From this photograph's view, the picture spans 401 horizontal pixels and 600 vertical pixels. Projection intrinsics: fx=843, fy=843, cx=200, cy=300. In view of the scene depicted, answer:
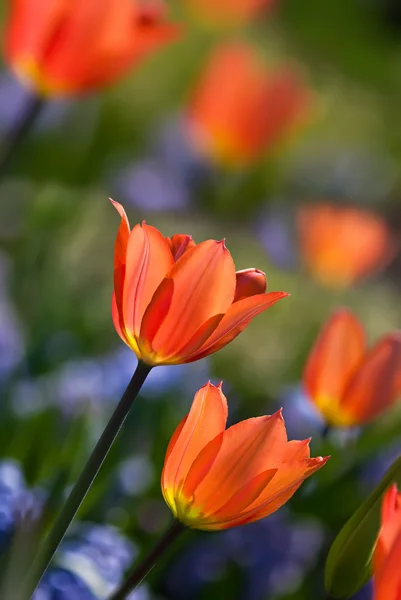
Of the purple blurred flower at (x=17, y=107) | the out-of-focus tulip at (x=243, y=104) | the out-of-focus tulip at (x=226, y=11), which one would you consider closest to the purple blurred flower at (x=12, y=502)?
the out-of-focus tulip at (x=243, y=104)

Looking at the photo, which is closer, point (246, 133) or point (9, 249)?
point (9, 249)

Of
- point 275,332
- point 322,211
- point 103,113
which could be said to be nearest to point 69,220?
point 275,332

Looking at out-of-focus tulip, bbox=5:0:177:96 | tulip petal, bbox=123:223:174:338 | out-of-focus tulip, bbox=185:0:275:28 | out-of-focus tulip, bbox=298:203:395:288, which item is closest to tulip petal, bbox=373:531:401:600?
tulip petal, bbox=123:223:174:338

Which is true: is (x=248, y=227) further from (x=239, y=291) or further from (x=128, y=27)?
(x=239, y=291)

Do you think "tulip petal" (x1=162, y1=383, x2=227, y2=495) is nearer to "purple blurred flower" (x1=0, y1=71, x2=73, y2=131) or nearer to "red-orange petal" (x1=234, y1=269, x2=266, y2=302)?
"red-orange petal" (x1=234, y1=269, x2=266, y2=302)

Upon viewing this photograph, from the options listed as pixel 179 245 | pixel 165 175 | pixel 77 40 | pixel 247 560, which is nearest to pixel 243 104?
pixel 165 175
